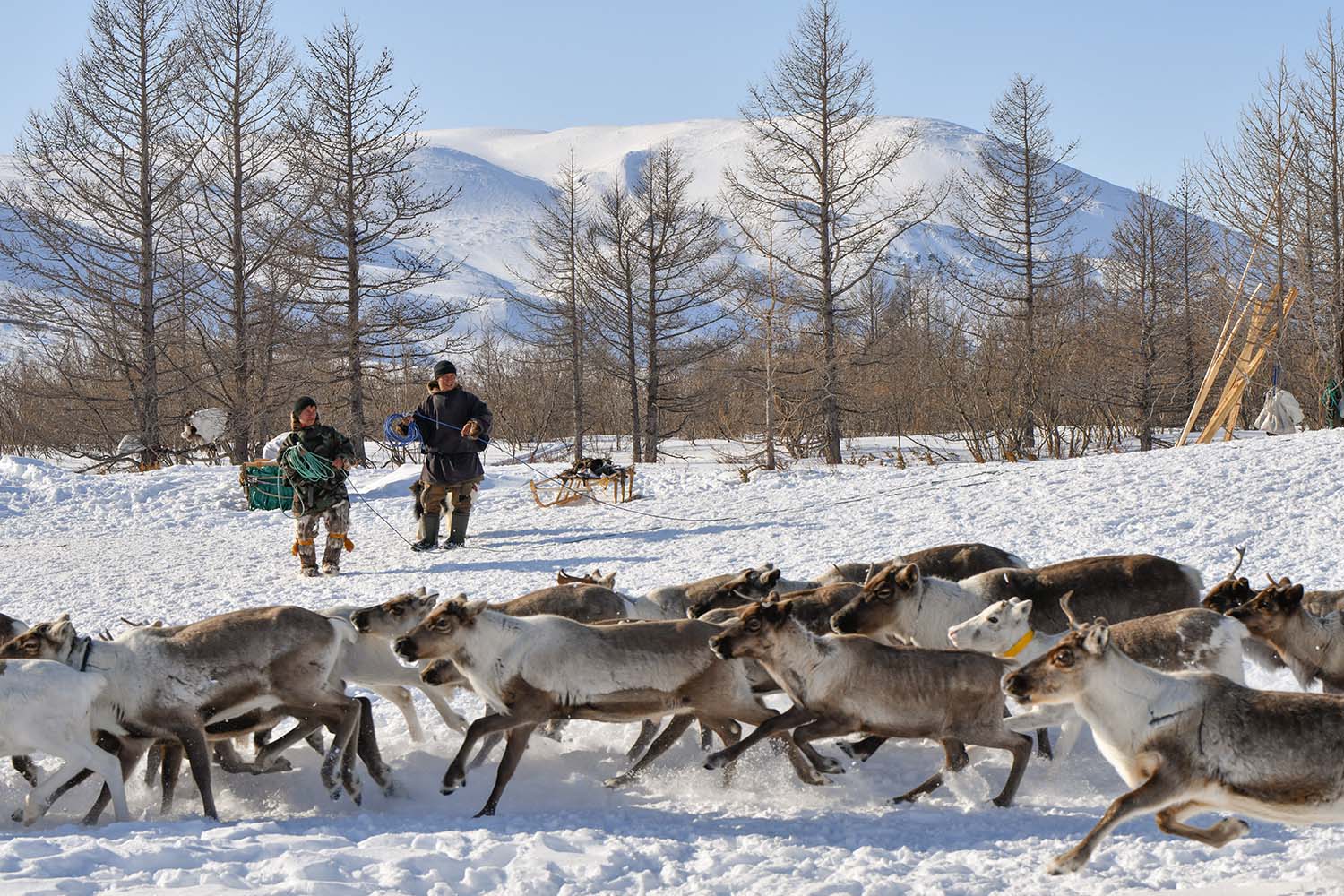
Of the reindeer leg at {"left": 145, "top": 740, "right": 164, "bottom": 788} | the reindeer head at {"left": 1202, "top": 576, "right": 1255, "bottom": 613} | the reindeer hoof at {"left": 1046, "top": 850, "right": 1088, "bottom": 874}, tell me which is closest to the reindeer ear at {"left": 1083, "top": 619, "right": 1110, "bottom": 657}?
the reindeer hoof at {"left": 1046, "top": 850, "right": 1088, "bottom": 874}

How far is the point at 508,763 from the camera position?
243 inches

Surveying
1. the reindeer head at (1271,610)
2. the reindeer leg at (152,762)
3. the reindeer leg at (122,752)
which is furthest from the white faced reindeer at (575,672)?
the reindeer head at (1271,610)

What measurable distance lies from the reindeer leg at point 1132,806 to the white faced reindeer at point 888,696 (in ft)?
4.14

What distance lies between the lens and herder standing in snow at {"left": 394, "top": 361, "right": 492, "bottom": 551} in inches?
576

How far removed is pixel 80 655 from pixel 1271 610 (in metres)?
6.17

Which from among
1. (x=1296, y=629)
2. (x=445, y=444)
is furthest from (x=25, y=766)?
(x=445, y=444)

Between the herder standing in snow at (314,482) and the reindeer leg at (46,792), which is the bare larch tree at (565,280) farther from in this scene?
the reindeer leg at (46,792)

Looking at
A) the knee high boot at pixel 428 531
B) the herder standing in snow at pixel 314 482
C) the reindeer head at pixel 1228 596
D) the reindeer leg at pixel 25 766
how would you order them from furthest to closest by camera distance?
1. the knee high boot at pixel 428 531
2. the herder standing in snow at pixel 314 482
3. the reindeer head at pixel 1228 596
4. the reindeer leg at pixel 25 766

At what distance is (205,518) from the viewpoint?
19109 mm

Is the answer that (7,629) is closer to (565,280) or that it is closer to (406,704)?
(406,704)

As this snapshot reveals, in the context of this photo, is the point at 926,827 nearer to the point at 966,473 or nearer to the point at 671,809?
the point at 671,809

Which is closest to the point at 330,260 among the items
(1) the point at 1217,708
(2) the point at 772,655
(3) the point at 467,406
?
(3) the point at 467,406

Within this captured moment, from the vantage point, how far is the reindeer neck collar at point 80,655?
6.08 metres

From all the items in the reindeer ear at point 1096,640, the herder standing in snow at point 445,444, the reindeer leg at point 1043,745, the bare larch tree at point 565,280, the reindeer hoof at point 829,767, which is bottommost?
the reindeer hoof at point 829,767
